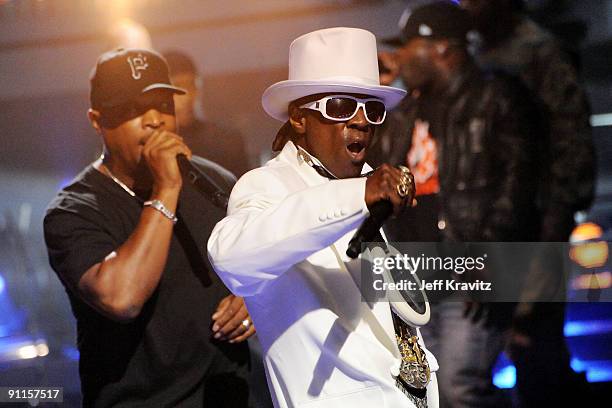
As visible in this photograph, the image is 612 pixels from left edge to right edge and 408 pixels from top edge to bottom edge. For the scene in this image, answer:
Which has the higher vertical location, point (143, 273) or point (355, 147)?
point (355, 147)

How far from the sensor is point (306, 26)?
3809 millimetres

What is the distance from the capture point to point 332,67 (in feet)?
8.14

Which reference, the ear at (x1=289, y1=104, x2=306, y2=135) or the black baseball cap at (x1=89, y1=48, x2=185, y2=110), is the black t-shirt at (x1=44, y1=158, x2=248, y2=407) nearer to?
the black baseball cap at (x1=89, y1=48, x2=185, y2=110)

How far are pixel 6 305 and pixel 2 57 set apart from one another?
1.06 m

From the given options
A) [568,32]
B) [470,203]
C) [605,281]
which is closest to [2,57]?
[470,203]

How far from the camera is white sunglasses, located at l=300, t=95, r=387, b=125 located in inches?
95.8

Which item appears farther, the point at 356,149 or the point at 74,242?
the point at 74,242

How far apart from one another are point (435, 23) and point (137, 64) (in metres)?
1.35

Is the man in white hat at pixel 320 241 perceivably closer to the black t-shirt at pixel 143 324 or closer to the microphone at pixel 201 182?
the microphone at pixel 201 182

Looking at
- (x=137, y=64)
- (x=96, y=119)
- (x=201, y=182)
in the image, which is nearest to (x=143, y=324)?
(x=201, y=182)

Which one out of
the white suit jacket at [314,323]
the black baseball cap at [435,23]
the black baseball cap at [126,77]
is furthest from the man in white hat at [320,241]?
the black baseball cap at [435,23]

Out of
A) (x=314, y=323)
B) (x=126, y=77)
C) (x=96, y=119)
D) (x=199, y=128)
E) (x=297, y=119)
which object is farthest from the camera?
(x=199, y=128)

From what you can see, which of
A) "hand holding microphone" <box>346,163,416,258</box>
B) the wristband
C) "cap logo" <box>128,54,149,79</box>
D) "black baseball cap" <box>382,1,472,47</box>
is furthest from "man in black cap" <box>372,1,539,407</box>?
"hand holding microphone" <box>346,163,416,258</box>

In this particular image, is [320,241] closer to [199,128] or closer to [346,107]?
[346,107]
